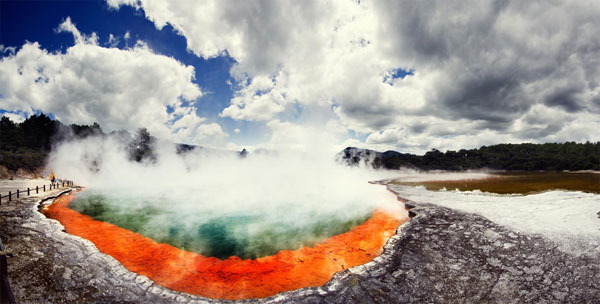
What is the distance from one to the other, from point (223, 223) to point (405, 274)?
8.58m

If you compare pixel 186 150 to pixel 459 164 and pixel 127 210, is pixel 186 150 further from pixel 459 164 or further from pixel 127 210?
pixel 459 164

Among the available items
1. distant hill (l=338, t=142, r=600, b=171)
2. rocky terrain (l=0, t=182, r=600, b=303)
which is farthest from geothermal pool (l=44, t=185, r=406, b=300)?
distant hill (l=338, t=142, r=600, b=171)

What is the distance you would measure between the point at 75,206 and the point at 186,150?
116ft

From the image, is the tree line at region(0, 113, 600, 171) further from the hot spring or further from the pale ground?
the pale ground

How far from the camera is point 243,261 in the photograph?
8.14 metres

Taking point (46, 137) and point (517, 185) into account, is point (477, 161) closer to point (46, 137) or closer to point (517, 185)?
point (517, 185)

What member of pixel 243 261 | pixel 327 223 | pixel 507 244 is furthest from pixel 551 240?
pixel 243 261

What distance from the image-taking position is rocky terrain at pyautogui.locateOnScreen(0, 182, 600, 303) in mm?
5508

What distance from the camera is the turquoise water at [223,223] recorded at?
9.43 m

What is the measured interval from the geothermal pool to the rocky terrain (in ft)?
2.81

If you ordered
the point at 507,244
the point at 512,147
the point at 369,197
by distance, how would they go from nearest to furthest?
the point at 507,244
the point at 369,197
the point at 512,147

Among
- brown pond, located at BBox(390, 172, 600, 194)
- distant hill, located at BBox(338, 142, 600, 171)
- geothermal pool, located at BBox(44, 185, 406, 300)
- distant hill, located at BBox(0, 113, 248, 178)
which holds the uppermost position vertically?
distant hill, located at BBox(0, 113, 248, 178)

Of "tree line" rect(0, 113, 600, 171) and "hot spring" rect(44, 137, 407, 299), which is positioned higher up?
"tree line" rect(0, 113, 600, 171)

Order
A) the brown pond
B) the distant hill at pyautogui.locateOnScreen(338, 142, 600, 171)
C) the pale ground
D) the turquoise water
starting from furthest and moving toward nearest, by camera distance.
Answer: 1. the distant hill at pyautogui.locateOnScreen(338, 142, 600, 171)
2. the brown pond
3. the turquoise water
4. the pale ground
